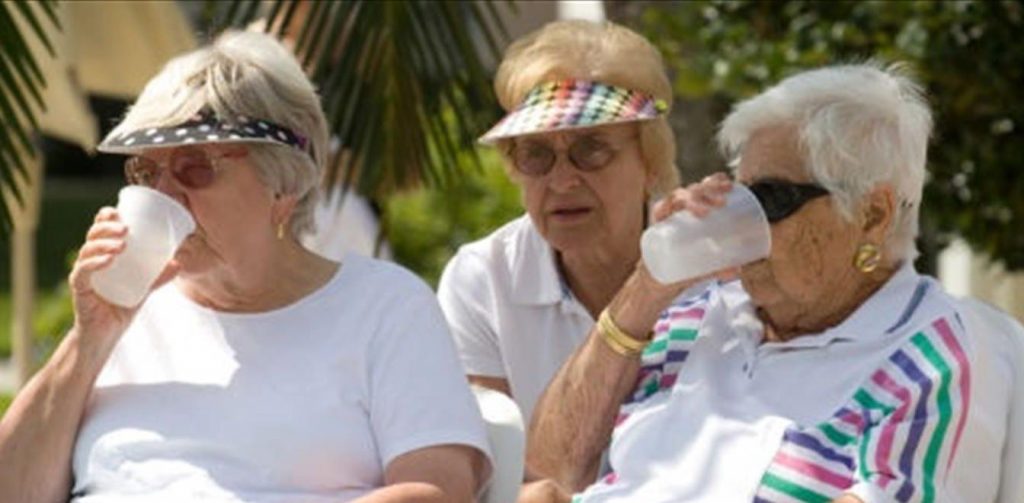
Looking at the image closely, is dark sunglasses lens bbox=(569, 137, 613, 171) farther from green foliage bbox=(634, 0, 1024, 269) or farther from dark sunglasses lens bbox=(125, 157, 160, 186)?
green foliage bbox=(634, 0, 1024, 269)

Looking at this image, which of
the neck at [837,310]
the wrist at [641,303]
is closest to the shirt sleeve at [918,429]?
the neck at [837,310]

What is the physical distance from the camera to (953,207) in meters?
7.43

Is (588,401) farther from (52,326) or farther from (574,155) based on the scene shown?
(52,326)

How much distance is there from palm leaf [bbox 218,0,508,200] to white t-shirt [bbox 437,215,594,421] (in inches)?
39.7

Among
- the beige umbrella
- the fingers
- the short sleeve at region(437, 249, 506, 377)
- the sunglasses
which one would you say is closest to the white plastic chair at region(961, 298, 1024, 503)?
the sunglasses

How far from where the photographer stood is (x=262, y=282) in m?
4.29

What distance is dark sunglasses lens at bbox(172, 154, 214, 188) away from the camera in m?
4.23

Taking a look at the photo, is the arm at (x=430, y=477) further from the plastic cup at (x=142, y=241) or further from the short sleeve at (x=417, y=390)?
the plastic cup at (x=142, y=241)

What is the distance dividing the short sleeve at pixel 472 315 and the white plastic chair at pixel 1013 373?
999mm

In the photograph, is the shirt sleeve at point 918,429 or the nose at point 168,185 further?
the nose at point 168,185

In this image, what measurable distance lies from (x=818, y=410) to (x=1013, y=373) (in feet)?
1.02

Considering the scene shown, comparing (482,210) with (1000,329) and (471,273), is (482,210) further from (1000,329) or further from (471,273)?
(1000,329)

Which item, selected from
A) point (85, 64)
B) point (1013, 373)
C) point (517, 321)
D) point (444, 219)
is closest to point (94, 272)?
point (517, 321)

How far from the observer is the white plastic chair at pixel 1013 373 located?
405 cm
